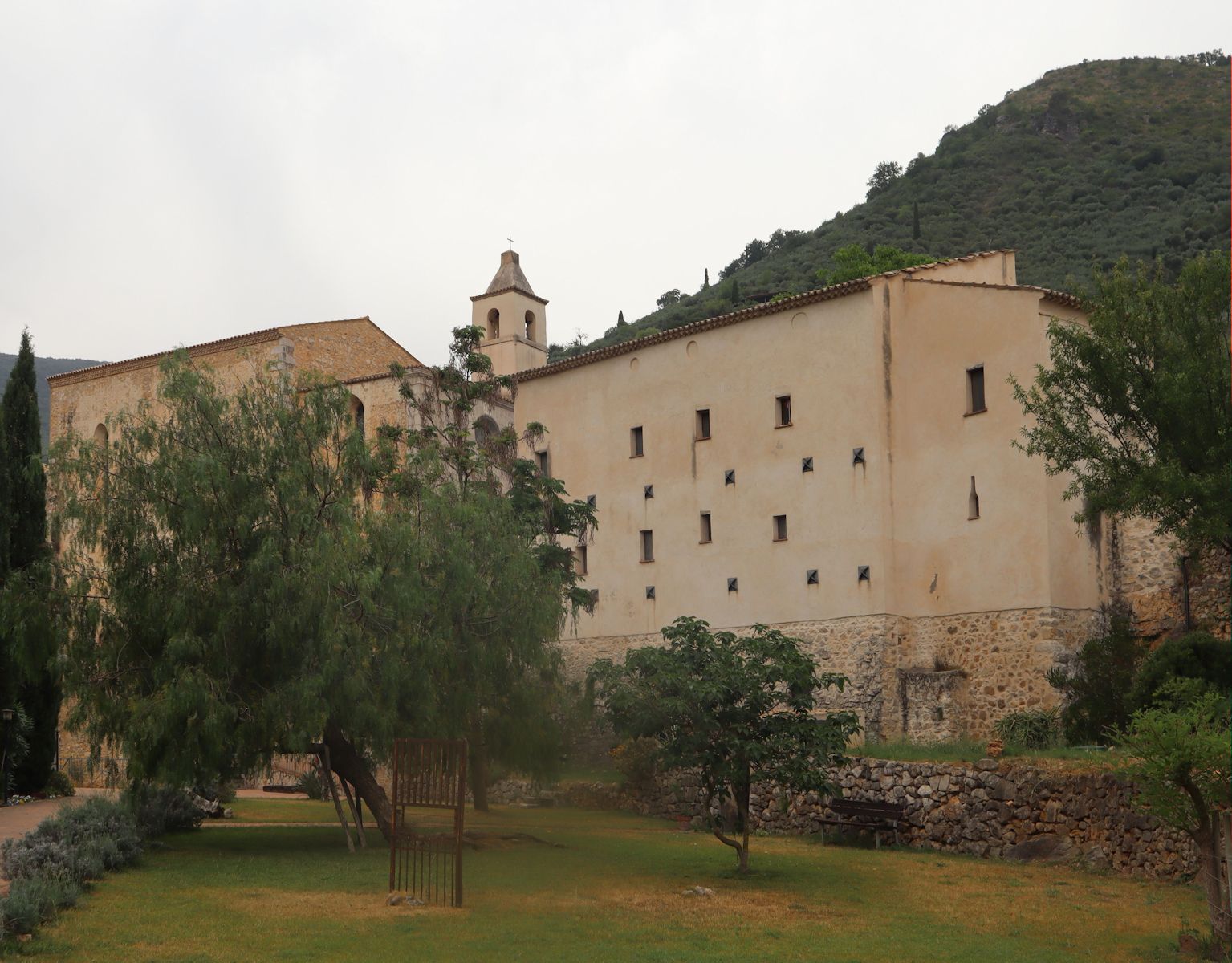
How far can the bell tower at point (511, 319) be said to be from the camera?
160 ft

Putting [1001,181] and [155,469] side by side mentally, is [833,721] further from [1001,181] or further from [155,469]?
[1001,181]

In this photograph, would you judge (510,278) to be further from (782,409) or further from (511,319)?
(782,409)

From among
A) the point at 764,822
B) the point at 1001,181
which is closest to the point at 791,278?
the point at 1001,181

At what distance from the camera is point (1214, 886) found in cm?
1277

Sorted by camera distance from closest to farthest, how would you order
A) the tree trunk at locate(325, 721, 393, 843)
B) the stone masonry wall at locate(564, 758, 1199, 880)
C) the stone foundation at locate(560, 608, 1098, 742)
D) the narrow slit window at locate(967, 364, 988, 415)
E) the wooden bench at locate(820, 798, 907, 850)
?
the stone masonry wall at locate(564, 758, 1199, 880) < the tree trunk at locate(325, 721, 393, 843) < the wooden bench at locate(820, 798, 907, 850) < the stone foundation at locate(560, 608, 1098, 742) < the narrow slit window at locate(967, 364, 988, 415)

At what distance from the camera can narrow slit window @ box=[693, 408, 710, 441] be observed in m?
33.2

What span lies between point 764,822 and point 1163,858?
27.8 feet

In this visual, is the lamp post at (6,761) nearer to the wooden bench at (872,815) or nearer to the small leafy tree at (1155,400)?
the wooden bench at (872,815)

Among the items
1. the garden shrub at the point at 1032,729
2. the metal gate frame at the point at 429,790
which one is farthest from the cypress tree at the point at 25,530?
the garden shrub at the point at 1032,729

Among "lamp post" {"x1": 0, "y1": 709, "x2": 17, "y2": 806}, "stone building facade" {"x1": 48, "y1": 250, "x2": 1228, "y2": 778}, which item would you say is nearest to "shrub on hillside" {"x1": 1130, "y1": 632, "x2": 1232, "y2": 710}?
"stone building facade" {"x1": 48, "y1": 250, "x2": 1228, "y2": 778}

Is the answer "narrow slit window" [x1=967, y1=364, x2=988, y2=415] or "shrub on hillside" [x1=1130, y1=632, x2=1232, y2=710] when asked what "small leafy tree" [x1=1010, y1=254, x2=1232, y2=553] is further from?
"narrow slit window" [x1=967, y1=364, x2=988, y2=415]

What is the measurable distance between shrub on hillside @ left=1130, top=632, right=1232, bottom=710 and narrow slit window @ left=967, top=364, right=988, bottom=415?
25.3 feet

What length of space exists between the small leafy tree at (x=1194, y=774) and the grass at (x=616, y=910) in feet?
2.93

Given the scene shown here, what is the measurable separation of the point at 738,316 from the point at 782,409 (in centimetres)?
265
